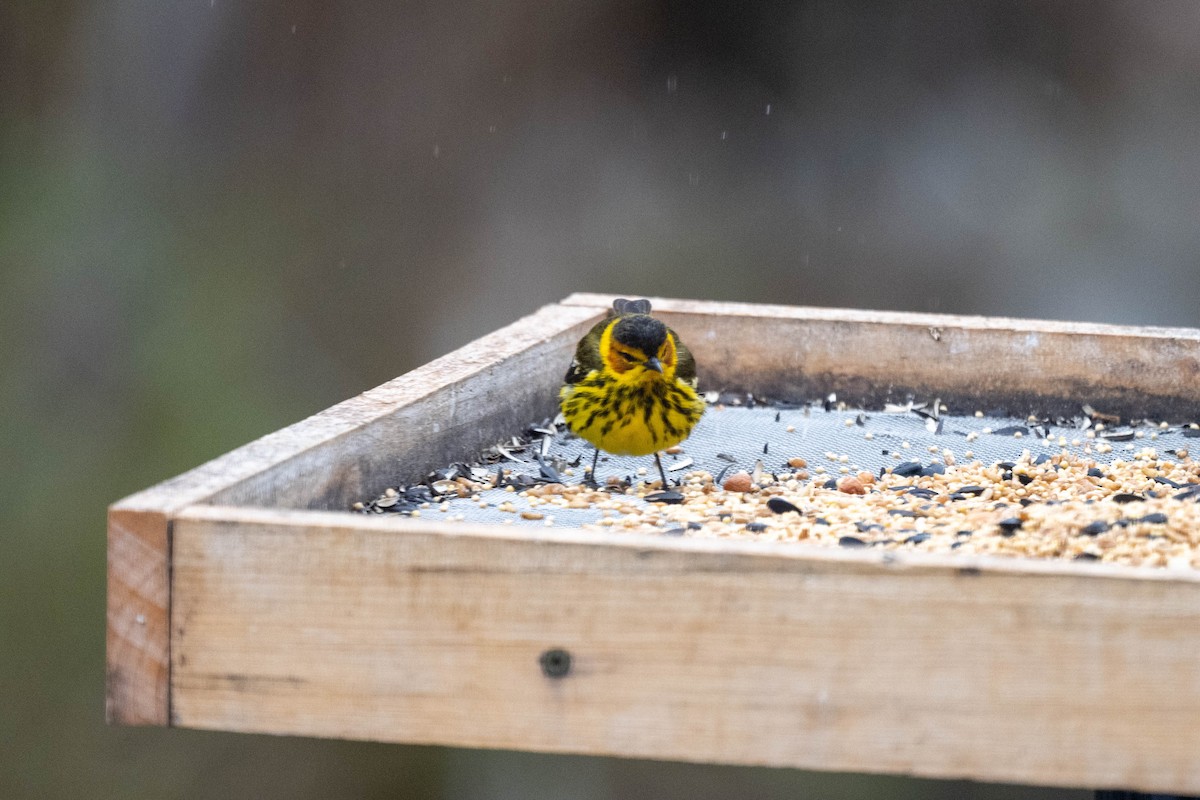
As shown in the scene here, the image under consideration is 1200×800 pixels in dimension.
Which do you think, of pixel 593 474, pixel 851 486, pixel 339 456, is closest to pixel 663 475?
pixel 593 474

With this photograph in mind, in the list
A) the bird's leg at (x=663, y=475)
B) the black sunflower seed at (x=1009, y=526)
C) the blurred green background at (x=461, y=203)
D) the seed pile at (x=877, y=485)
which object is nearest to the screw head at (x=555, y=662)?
the seed pile at (x=877, y=485)

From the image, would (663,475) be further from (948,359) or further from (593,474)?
(948,359)

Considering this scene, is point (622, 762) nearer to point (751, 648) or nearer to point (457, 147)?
point (457, 147)

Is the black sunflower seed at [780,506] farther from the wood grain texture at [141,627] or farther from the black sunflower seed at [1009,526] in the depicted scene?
the wood grain texture at [141,627]

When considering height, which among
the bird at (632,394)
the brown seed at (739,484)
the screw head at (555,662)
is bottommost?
the screw head at (555,662)

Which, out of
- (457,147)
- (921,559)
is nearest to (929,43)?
(457,147)

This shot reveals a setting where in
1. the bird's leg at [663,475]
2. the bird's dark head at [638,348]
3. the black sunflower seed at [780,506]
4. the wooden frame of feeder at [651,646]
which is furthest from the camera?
the bird's dark head at [638,348]
